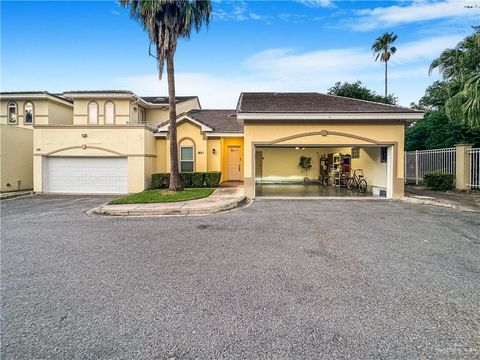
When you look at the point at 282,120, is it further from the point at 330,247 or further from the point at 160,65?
the point at 330,247

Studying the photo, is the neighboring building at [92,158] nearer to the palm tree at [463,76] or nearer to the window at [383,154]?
the window at [383,154]

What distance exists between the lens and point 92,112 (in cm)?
1928

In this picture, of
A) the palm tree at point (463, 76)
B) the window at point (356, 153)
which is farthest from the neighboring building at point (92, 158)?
the palm tree at point (463, 76)

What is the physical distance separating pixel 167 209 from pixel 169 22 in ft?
28.9

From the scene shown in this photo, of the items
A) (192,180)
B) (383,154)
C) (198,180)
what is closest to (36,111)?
(192,180)

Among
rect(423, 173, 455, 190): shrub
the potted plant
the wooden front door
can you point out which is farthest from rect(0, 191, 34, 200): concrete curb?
rect(423, 173, 455, 190): shrub

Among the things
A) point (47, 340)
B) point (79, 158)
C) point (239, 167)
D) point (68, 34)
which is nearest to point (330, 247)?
point (47, 340)

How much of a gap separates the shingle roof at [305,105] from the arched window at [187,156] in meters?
4.68

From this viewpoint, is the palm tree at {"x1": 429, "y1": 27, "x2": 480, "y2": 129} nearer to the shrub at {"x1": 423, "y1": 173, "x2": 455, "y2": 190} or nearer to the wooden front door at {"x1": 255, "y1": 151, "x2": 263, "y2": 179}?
the shrub at {"x1": 423, "y1": 173, "x2": 455, "y2": 190}

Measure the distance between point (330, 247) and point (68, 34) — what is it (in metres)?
17.2

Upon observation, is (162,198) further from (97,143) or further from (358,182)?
(358,182)

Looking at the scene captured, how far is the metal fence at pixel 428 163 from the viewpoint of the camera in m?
14.1

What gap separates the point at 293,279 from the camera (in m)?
3.91

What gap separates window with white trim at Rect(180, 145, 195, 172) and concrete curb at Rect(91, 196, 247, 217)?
674cm
